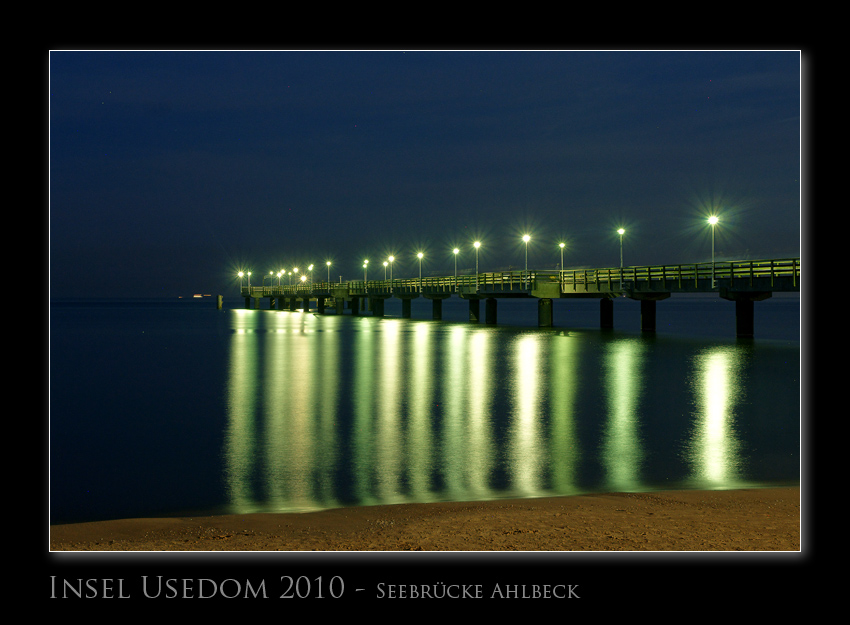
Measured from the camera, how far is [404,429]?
15688mm

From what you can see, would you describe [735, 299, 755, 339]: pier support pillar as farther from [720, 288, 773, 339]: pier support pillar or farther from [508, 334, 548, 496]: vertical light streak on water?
[508, 334, 548, 496]: vertical light streak on water

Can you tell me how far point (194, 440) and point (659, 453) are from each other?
934 cm

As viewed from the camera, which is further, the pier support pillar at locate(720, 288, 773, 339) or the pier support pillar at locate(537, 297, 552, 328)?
the pier support pillar at locate(537, 297, 552, 328)

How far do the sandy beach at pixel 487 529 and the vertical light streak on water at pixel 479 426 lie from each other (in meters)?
1.74

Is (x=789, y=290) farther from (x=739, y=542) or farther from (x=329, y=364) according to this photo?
(x=739, y=542)

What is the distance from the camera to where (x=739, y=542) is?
7000 mm

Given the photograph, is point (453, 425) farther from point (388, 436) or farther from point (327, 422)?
point (327, 422)

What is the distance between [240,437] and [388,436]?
315 cm

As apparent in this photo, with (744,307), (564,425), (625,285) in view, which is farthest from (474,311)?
(564,425)

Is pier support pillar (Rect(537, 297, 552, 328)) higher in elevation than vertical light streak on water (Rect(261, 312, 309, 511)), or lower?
higher

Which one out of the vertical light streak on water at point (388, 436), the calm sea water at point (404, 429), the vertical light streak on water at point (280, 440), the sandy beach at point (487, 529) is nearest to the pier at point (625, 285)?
the calm sea water at point (404, 429)

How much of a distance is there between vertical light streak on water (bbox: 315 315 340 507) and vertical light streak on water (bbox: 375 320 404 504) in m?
0.75

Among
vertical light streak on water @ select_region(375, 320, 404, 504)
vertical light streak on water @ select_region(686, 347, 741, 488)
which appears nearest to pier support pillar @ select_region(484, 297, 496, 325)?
vertical light streak on water @ select_region(375, 320, 404, 504)

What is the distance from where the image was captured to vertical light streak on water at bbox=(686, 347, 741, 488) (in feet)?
37.2
